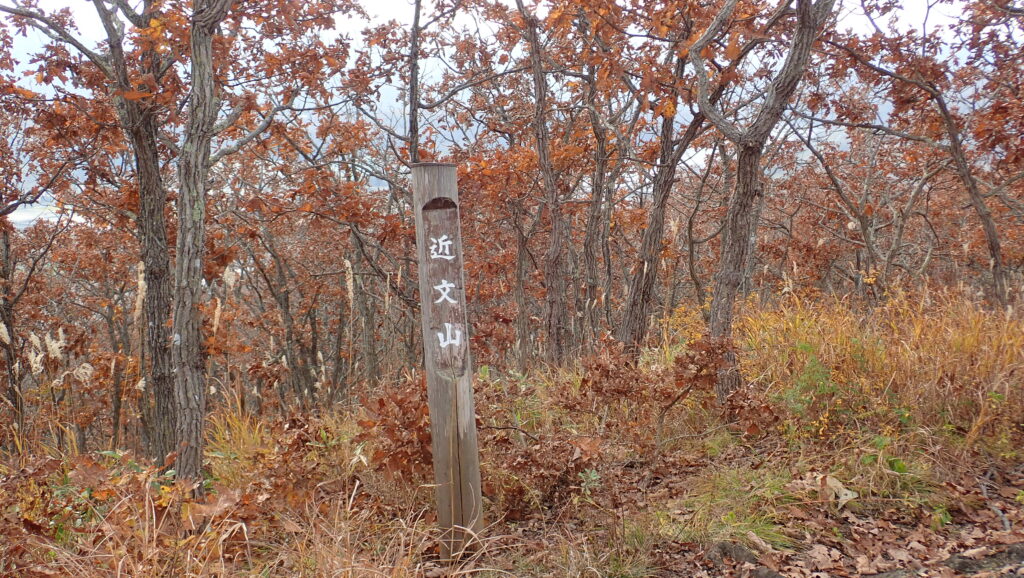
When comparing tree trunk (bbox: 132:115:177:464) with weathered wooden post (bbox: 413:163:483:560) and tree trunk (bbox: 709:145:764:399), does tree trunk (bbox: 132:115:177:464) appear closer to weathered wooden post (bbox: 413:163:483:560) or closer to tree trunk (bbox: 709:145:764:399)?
weathered wooden post (bbox: 413:163:483:560)

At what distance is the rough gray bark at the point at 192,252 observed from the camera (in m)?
Result: 3.82

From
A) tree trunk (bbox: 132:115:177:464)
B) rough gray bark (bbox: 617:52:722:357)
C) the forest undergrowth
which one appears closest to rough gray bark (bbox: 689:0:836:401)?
the forest undergrowth

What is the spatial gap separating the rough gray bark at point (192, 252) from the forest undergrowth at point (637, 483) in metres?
0.38

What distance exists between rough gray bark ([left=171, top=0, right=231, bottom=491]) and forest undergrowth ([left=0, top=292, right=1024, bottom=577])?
0.38 m

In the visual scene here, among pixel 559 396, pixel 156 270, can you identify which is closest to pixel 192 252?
pixel 156 270

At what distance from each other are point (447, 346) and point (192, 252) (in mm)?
1991

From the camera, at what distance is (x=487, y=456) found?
3965 mm

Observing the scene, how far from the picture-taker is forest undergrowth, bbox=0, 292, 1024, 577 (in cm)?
296

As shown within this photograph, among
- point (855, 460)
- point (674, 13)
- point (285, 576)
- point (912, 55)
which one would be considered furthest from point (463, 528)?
point (912, 55)

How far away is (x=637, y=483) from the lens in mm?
4168

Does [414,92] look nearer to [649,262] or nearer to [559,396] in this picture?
[649,262]

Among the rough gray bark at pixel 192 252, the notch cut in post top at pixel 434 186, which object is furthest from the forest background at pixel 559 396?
the notch cut in post top at pixel 434 186

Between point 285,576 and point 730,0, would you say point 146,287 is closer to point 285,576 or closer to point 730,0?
point 285,576

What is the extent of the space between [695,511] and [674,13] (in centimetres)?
457
